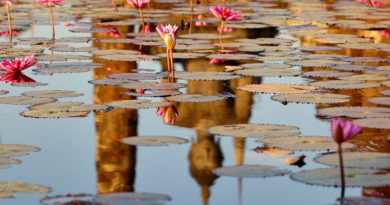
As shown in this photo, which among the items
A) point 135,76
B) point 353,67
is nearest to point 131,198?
point 135,76

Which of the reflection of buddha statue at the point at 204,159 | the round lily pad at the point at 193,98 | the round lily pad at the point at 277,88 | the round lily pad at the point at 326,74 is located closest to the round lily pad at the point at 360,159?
the reflection of buddha statue at the point at 204,159

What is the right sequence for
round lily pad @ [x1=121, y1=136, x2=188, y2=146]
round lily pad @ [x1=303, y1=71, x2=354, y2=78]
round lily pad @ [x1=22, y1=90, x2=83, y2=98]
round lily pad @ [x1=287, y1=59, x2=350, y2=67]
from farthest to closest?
round lily pad @ [x1=287, y1=59, x2=350, y2=67]
round lily pad @ [x1=303, y1=71, x2=354, y2=78]
round lily pad @ [x1=22, y1=90, x2=83, y2=98]
round lily pad @ [x1=121, y1=136, x2=188, y2=146]

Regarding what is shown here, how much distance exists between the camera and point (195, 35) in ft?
28.4

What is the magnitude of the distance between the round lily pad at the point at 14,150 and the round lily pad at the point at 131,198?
846 millimetres

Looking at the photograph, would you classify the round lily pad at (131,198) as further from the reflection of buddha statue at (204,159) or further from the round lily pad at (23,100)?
the round lily pad at (23,100)

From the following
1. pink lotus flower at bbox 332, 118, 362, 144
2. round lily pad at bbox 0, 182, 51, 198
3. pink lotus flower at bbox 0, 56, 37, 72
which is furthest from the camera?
pink lotus flower at bbox 0, 56, 37, 72

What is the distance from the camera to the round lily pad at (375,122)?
12.9 feet

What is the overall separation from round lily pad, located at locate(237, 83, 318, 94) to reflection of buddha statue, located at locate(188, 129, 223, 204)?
4.26ft

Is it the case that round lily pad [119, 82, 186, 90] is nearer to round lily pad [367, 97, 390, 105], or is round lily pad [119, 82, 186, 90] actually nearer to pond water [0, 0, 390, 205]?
pond water [0, 0, 390, 205]

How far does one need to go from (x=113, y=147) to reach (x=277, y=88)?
1906 mm

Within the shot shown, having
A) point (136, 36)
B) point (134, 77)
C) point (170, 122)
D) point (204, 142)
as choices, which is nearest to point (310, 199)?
point (204, 142)

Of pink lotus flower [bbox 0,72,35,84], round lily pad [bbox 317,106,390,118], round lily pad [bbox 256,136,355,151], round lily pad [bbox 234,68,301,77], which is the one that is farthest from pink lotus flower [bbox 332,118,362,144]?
pink lotus flower [bbox 0,72,35,84]

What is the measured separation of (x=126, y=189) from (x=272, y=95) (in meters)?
2.31

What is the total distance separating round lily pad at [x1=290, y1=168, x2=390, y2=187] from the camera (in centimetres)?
289
